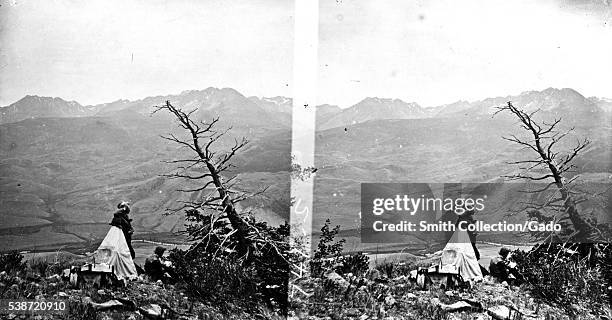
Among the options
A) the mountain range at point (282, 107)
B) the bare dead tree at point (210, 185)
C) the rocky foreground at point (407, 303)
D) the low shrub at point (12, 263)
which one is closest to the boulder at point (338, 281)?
the rocky foreground at point (407, 303)

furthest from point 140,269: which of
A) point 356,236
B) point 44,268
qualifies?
point 356,236

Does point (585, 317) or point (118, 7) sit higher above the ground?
point (118, 7)

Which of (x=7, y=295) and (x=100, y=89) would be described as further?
(x=100, y=89)

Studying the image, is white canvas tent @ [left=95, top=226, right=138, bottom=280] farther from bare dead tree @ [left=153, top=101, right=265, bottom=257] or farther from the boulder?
the boulder

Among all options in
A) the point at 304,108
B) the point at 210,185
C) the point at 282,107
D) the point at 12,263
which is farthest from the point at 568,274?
the point at 12,263

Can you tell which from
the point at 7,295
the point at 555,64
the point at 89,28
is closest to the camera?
the point at 7,295

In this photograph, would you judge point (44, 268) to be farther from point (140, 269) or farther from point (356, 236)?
point (356, 236)

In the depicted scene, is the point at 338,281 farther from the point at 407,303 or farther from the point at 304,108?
the point at 304,108

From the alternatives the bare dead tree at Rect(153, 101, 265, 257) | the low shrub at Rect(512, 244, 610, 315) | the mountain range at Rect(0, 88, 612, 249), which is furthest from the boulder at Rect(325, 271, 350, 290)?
the low shrub at Rect(512, 244, 610, 315)

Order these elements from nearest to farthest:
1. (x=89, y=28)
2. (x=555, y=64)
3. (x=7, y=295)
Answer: (x=7, y=295)
(x=89, y=28)
(x=555, y=64)
